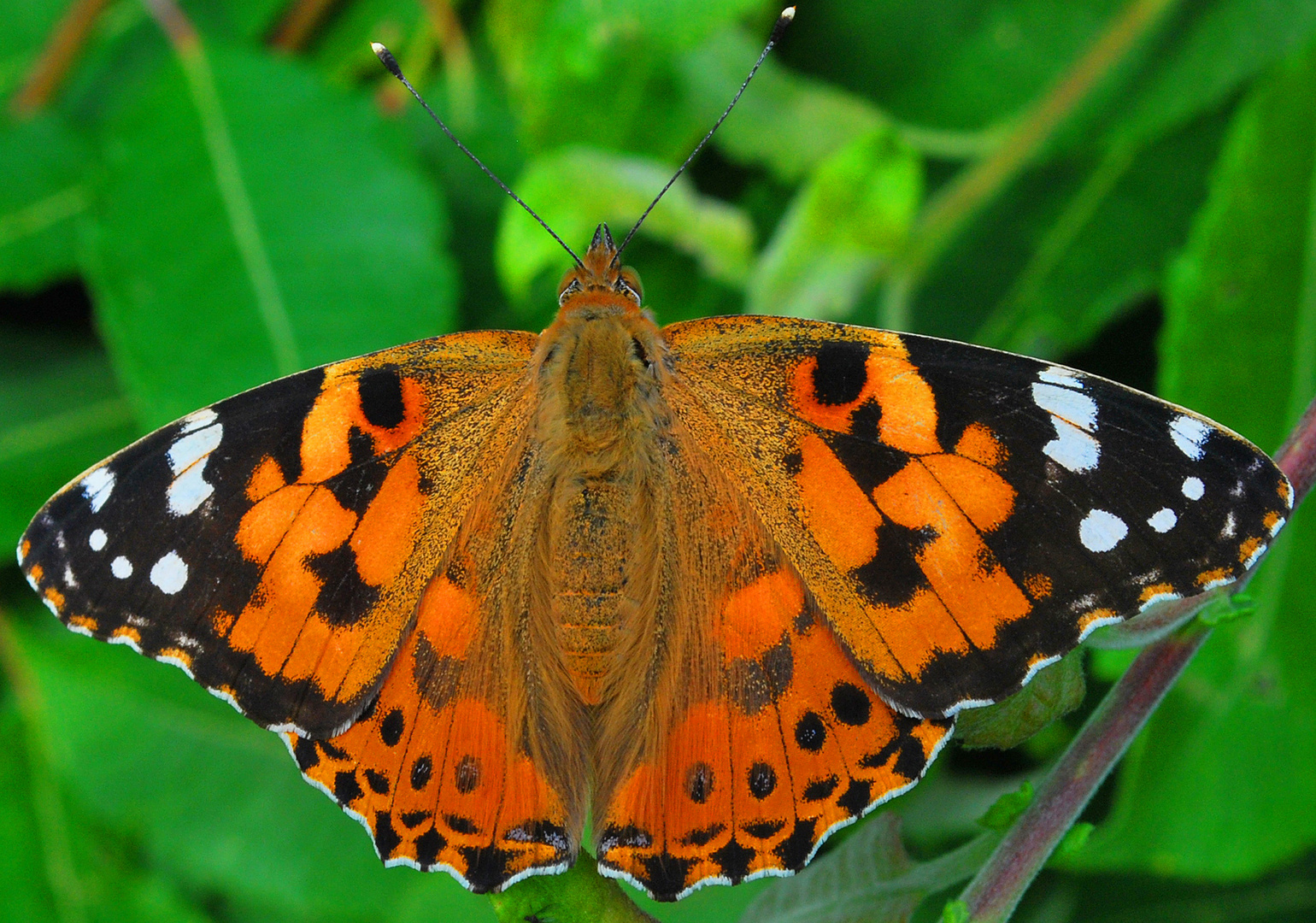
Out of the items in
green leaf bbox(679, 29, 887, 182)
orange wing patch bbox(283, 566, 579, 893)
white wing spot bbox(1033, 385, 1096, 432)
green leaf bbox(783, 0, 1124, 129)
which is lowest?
orange wing patch bbox(283, 566, 579, 893)

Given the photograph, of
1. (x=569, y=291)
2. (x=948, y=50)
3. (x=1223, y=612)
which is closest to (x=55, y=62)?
(x=569, y=291)

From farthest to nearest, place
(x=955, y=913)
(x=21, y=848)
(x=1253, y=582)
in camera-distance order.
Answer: (x=21, y=848) → (x=1253, y=582) → (x=955, y=913)

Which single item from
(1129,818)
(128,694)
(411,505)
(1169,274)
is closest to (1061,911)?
(1129,818)

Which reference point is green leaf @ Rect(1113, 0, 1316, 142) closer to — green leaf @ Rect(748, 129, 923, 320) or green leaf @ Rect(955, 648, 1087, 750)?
green leaf @ Rect(748, 129, 923, 320)

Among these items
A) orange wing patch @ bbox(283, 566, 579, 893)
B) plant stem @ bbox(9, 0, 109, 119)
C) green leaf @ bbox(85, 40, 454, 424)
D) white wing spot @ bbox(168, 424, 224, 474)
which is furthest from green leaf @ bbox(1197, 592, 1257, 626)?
plant stem @ bbox(9, 0, 109, 119)

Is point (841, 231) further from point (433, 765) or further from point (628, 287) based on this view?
point (433, 765)
